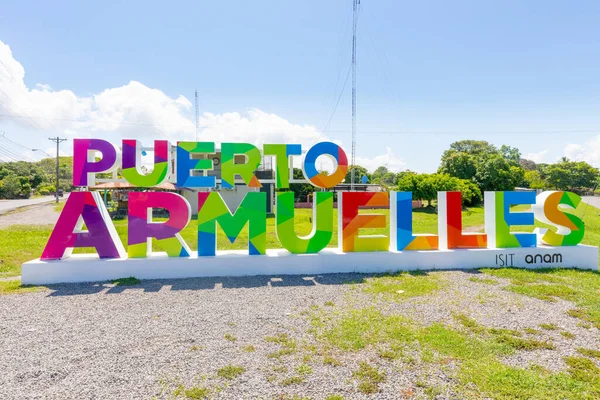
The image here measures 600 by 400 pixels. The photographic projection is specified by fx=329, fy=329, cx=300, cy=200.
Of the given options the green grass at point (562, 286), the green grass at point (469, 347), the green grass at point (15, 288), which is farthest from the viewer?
the green grass at point (15, 288)

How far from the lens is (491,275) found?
903 centimetres

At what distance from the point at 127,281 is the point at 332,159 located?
6589mm

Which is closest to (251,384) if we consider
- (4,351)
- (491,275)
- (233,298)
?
(233,298)

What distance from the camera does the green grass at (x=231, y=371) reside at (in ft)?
13.6

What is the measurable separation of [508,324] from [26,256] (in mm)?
14664

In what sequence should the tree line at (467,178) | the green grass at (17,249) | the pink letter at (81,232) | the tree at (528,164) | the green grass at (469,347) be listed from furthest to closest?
the tree at (528,164) → the tree line at (467,178) → the green grass at (17,249) → the pink letter at (81,232) → the green grass at (469,347)

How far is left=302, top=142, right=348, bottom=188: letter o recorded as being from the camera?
32.7 feet

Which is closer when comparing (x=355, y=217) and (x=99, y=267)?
(x=99, y=267)

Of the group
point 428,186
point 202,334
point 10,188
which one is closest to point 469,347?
point 202,334

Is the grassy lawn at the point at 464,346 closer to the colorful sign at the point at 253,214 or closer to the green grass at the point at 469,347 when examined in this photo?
the green grass at the point at 469,347

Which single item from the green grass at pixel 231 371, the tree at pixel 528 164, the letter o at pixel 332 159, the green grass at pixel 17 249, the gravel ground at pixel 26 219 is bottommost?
the green grass at pixel 231 371

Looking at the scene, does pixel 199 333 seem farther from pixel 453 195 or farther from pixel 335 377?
pixel 453 195

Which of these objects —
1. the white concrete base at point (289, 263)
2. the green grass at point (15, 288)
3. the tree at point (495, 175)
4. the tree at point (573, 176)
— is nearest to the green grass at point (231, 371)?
the white concrete base at point (289, 263)

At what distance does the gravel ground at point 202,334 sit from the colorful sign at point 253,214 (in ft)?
4.15
